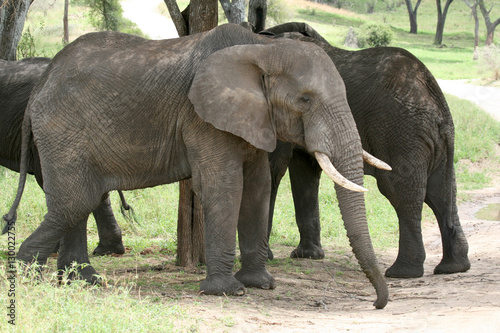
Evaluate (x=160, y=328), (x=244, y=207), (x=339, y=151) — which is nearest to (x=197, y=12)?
(x=244, y=207)

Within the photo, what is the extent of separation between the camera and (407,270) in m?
7.00

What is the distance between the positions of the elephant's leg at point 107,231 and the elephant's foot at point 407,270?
309 centimetres

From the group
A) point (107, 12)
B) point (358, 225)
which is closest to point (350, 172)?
point (358, 225)

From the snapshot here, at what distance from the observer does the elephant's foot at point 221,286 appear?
5.74 metres

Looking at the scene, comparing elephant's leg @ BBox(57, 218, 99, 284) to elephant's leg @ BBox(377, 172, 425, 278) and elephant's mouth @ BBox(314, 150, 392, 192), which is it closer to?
elephant's mouth @ BBox(314, 150, 392, 192)

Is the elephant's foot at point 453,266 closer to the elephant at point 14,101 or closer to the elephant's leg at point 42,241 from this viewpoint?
the elephant's leg at point 42,241

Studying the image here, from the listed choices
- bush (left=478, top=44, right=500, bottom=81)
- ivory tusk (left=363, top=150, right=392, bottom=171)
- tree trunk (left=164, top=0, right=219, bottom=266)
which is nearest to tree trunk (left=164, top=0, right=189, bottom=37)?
tree trunk (left=164, top=0, right=219, bottom=266)

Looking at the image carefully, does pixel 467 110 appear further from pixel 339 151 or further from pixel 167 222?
pixel 339 151

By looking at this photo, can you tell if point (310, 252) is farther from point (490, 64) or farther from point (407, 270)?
point (490, 64)

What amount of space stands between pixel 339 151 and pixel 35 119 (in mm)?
2497

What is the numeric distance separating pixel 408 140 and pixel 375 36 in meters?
30.0

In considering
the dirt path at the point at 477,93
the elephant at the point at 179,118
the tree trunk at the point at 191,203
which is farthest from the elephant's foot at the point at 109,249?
the dirt path at the point at 477,93

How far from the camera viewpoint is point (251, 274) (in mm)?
6258

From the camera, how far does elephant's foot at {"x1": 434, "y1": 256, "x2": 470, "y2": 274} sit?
714cm
